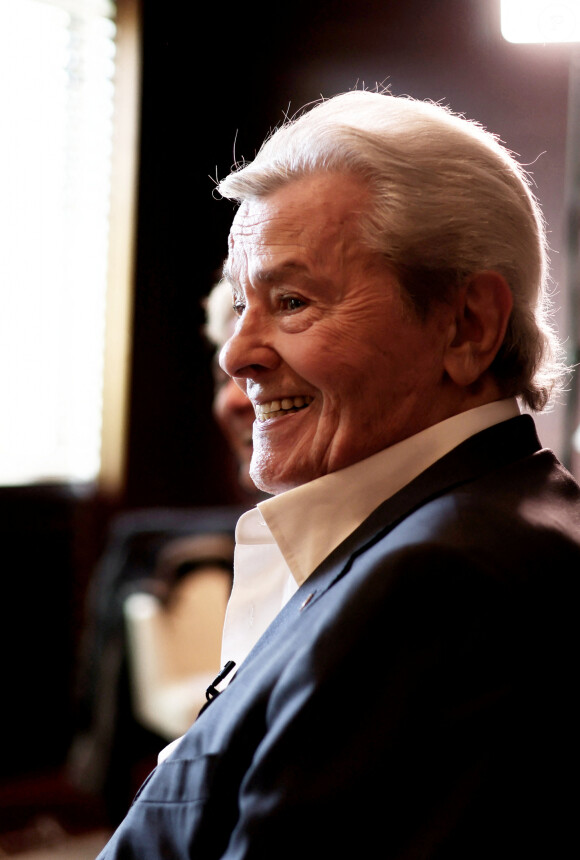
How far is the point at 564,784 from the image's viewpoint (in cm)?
80

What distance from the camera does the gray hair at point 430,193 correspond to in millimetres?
1020

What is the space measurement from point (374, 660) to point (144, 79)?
3133mm

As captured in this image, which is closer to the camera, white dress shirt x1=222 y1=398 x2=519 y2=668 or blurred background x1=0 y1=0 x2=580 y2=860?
white dress shirt x1=222 y1=398 x2=519 y2=668

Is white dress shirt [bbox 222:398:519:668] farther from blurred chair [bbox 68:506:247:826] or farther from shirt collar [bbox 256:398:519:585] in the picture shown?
blurred chair [bbox 68:506:247:826]

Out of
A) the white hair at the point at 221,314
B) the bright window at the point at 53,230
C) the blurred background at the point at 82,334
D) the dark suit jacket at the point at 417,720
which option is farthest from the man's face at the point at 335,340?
the bright window at the point at 53,230

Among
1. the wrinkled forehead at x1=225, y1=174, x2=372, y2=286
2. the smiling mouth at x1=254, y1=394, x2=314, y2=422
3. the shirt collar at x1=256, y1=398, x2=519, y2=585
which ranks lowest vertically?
the shirt collar at x1=256, y1=398, x2=519, y2=585

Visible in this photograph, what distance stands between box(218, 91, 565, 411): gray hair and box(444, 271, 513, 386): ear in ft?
0.06

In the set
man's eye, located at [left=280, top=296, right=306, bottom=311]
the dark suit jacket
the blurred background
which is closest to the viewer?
the dark suit jacket

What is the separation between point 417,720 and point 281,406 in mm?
461

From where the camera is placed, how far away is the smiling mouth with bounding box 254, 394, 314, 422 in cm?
110

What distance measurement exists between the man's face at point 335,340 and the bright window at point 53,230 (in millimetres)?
2467

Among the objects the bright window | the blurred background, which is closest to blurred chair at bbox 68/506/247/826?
the blurred background

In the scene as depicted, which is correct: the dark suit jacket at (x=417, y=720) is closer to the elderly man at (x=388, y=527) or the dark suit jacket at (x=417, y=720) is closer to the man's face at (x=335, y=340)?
the elderly man at (x=388, y=527)

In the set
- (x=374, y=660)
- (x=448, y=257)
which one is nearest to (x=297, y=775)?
(x=374, y=660)
